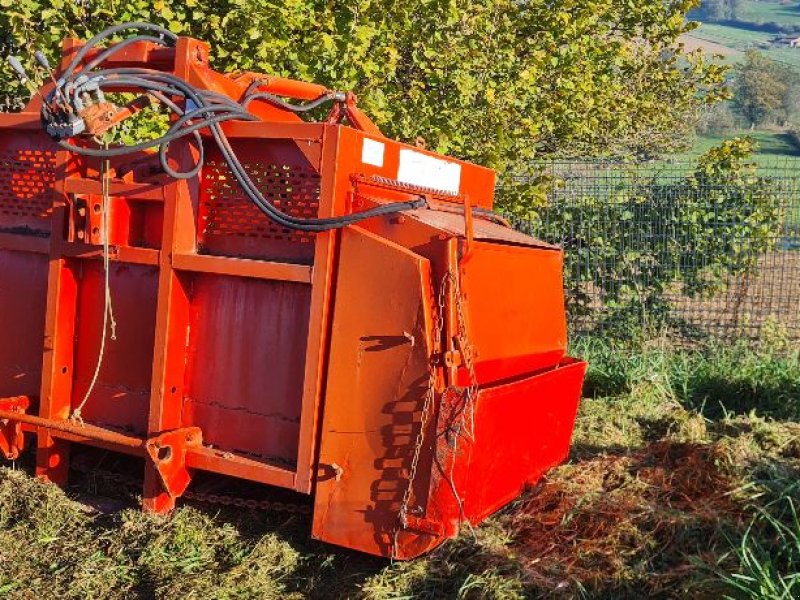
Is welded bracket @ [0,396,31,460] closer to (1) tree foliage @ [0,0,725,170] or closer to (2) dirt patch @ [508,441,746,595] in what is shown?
(2) dirt patch @ [508,441,746,595]

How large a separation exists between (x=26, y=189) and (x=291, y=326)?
172cm

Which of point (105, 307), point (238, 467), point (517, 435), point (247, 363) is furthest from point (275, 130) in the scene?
point (517, 435)

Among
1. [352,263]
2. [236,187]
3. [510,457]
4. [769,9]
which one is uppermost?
[769,9]

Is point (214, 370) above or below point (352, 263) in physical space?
below

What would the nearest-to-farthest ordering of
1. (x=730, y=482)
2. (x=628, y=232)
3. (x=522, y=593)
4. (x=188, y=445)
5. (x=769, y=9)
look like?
1. (x=522, y=593)
2. (x=730, y=482)
3. (x=188, y=445)
4. (x=628, y=232)
5. (x=769, y=9)

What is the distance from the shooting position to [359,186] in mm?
3709

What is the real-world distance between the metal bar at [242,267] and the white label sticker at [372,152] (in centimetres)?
55

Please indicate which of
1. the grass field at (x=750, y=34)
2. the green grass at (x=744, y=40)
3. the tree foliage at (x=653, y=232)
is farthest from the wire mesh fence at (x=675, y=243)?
the green grass at (x=744, y=40)

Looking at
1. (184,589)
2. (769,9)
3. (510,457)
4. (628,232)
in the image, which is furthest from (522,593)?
(769,9)

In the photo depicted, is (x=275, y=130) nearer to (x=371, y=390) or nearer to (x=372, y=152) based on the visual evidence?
(x=372, y=152)

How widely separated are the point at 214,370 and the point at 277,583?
98 cm

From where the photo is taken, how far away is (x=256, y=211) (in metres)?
3.87

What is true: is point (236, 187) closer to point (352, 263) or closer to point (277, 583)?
point (352, 263)

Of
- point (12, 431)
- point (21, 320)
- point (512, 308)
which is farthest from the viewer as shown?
point (21, 320)
